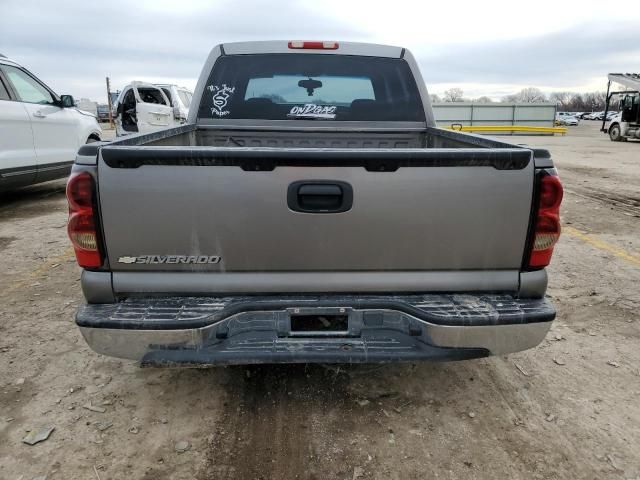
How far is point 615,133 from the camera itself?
2431 centimetres

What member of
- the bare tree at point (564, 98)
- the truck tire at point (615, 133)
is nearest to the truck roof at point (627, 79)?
the truck tire at point (615, 133)

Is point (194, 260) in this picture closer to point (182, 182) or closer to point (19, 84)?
point (182, 182)

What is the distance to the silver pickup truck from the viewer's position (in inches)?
85.9

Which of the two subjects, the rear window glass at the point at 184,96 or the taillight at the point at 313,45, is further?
the rear window glass at the point at 184,96

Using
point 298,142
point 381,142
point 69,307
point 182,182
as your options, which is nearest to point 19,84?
point 69,307

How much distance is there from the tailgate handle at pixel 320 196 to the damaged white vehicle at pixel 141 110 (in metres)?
11.9

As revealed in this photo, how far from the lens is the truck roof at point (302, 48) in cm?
406

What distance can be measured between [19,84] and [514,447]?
808 centimetres

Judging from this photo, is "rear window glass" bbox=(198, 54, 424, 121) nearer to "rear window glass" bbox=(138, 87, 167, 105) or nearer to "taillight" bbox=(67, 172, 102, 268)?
"taillight" bbox=(67, 172, 102, 268)

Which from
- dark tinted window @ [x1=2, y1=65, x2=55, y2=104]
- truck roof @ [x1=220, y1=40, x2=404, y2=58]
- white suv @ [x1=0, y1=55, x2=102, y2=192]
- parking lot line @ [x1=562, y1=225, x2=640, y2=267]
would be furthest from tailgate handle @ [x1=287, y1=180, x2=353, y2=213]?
dark tinted window @ [x1=2, y1=65, x2=55, y2=104]

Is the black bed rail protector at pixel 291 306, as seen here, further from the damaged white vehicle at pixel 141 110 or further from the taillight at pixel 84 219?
the damaged white vehicle at pixel 141 110

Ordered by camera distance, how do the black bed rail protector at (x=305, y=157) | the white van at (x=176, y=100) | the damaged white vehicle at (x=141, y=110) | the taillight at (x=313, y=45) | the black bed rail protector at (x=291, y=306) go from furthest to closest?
1. the white van at (x=176, y=100)
2. the damaged white vehicle at (x=141, y=110)
3. the taillight at (x=313, y=45)
4. the black bed rail protector at (x=291, y=306)
5. the black bed rail protector at (x=305, y=157)

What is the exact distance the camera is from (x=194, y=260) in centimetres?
230

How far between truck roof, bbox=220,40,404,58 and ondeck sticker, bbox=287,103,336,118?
17.5 inches
